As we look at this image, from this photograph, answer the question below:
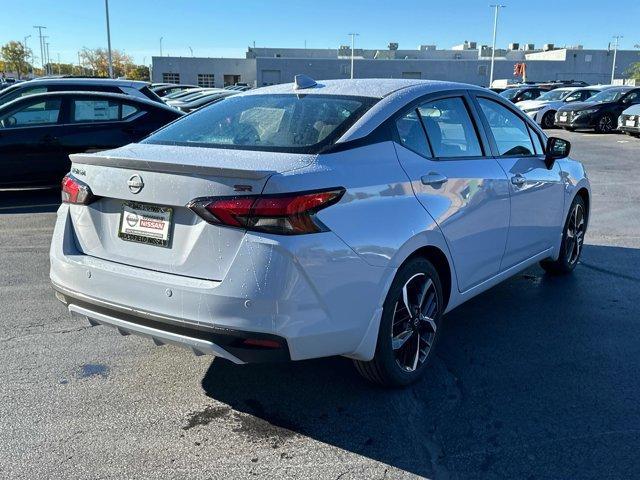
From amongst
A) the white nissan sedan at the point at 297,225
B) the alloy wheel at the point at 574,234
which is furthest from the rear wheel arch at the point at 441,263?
the alloy wheel at the point at 574,234

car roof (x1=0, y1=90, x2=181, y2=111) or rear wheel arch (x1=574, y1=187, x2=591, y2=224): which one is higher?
car roof (x1=0, y1=90, x2=181, y2=111)

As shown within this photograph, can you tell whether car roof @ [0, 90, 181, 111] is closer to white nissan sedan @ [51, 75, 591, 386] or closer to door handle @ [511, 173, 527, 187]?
white nissan sedan @ [51, 75, 591, 386]

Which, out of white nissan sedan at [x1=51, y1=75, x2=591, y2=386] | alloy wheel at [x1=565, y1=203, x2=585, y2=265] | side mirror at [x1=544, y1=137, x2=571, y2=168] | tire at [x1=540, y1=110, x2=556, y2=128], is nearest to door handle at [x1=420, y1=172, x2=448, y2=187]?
white nissan sedan at [x1=51, y1=75, x2=591, y2=386]

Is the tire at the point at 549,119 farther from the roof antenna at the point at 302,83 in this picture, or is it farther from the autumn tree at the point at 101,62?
the autumn tree at the point at 101,62

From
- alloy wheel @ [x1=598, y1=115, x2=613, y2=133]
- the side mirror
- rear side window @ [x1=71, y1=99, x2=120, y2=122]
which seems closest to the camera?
the side mirror

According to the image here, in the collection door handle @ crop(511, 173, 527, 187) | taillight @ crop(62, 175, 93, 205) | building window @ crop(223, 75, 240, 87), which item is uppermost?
building window @ crop(223, 75, 240, 87)

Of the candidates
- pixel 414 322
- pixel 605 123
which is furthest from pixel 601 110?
pixel 414 322

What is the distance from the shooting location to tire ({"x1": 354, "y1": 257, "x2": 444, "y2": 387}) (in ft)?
11.1

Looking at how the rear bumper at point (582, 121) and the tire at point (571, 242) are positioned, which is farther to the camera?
the rear bumper at point (582, 121)

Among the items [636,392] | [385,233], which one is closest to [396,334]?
[385,233]

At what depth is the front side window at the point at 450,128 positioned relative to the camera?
3885mm

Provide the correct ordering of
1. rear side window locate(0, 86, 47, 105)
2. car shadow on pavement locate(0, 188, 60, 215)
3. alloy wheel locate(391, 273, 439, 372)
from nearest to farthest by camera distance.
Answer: alloy wheel locate(391, 273, 439, 372) < car shadow on pavement locate(0, 188, 60, 215) < rear side window locate(0, 86, 47, 105)

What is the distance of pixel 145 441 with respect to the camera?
310 centimetres

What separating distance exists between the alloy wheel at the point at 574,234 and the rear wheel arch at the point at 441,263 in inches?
90.5
